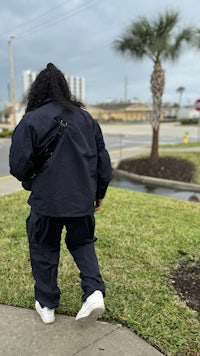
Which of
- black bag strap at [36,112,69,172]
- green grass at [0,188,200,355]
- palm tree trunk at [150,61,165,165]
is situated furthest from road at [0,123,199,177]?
black bag strap at [36,112,69,172]

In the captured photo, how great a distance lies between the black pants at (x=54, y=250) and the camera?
241 cm

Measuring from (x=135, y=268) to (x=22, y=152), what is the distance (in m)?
1.82

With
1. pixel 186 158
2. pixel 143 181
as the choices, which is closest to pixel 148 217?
pixel 143 181

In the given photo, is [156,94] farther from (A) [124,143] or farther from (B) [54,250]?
(A) [124,143]

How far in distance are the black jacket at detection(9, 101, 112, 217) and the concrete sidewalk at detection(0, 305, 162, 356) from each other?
854mm

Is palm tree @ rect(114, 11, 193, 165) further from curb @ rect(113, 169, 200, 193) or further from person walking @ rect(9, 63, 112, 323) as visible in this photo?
person walking @ rect(9, 63, 112, 323)

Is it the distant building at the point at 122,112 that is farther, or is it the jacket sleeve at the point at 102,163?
the distant building at the point at 122,112

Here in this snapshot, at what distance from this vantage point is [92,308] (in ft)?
7.54

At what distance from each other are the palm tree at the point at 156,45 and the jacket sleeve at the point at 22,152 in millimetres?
8880

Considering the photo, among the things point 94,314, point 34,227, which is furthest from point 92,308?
point 34,227

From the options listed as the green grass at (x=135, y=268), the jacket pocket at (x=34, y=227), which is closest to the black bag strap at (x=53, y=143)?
the jacket pocket at (x=34, y=227)

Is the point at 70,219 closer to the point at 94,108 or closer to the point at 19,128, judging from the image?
the point at 19,128

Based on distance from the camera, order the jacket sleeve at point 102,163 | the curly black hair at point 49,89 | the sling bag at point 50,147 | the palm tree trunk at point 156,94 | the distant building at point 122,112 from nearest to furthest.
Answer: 1. the sling bag at point 50,147
2. the curly black hair at point 49,89
3. the jacket sleeve at point 102,163
4. the palm tree trunk at point 156,94
5. the distant building at point 122,112

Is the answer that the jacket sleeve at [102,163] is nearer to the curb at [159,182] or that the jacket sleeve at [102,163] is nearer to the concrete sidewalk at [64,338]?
the concrete sidewalk at [64,338]
